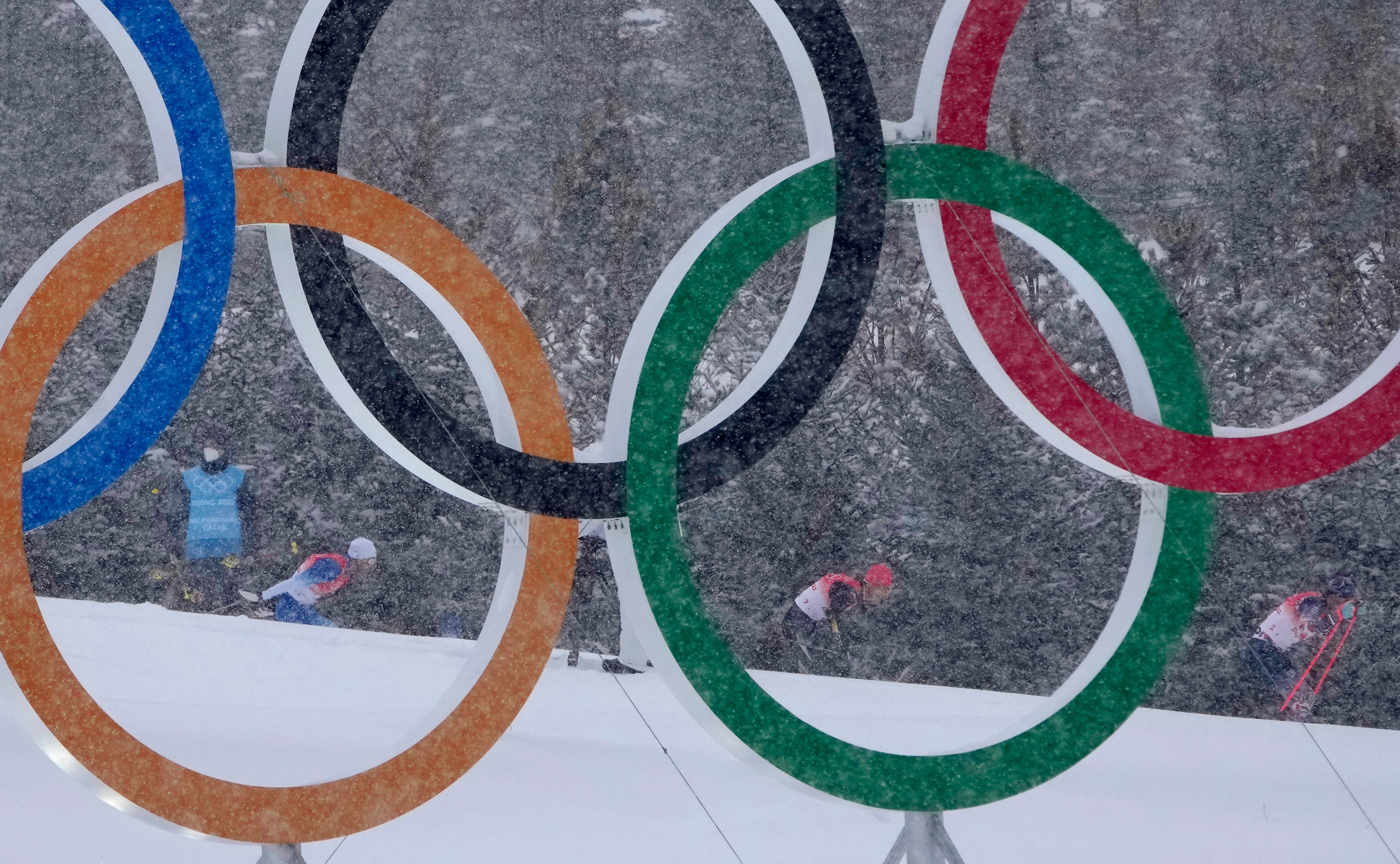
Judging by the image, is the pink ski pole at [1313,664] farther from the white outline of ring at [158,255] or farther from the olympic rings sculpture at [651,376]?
the white outline of ring at [158,255]

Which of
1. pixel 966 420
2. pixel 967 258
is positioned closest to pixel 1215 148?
pixel 966 420

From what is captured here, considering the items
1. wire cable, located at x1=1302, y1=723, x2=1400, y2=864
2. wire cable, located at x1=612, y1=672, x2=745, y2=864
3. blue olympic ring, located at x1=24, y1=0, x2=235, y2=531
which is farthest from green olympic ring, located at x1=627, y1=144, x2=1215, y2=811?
blue olympic ring, located at x1=24, y1=0, x2=235, y2=531

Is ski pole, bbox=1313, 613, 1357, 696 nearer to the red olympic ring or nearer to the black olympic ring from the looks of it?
the red olympic ring

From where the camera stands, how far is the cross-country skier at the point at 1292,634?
21.6 ft

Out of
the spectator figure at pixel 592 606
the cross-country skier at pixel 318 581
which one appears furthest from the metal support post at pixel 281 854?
the cross-country skier at pixel 318 581

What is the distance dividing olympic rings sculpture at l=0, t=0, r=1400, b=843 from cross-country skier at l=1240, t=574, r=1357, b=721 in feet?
11.0

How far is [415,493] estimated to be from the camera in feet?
24.5

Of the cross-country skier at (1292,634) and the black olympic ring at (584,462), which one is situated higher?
the black olympic ring at (584,462)

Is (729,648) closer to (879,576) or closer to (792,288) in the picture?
(879,576)

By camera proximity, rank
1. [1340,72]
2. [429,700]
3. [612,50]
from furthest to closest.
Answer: [612,50], [1340,72], [429,700]

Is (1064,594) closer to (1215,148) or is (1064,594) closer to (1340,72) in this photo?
(1215,148)

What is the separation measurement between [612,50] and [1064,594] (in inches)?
174

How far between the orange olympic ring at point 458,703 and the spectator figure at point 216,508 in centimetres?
439

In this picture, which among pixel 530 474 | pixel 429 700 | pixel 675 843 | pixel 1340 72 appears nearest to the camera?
pixel 530 474
